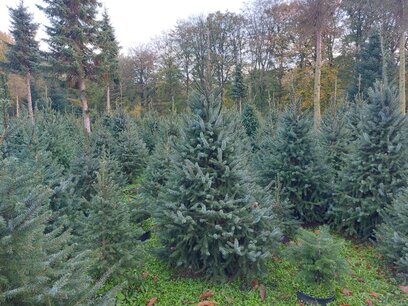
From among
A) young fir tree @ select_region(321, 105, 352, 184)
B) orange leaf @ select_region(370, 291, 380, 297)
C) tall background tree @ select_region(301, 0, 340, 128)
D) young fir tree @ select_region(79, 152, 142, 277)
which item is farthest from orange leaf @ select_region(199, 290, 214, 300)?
tall background tree @ select_region(301, 0, 340, 128)

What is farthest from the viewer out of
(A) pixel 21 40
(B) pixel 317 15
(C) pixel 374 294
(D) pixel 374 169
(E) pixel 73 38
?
(A) pixel 21 40

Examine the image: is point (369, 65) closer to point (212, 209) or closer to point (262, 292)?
point (212, 209)

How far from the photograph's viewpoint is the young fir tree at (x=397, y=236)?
475 centimetres

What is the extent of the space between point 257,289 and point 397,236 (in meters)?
2.44

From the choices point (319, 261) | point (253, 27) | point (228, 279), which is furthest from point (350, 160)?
point (253, 27)

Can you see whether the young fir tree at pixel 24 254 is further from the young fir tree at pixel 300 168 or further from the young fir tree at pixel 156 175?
the young fir tree at pixel 300 168


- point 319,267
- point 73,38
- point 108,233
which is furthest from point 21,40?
point 319,267

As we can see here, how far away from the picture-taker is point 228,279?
4742mm

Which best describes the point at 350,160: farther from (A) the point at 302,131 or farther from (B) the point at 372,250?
(B) the point at 372,250

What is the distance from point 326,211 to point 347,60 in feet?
79.9

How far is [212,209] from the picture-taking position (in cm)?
456

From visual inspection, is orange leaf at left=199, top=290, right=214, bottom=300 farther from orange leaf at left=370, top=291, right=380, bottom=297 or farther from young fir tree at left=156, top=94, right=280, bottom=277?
orange leaf at left=370, top=291, right=380, bottom=297

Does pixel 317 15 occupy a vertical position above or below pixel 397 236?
above

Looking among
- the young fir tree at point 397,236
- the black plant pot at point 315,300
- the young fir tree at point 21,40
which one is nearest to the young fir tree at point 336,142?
the young fir tree at point 397,236
